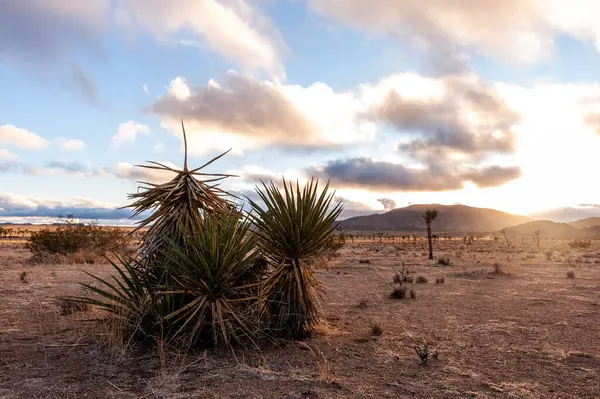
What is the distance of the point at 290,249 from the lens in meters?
7.62

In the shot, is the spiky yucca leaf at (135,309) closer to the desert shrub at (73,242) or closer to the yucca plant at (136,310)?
the yucca plant at (136,310)

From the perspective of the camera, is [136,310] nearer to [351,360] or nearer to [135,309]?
[135,309]

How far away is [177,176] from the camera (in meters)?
8.04

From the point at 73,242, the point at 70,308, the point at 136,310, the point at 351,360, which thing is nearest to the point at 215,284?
the point at 136,310

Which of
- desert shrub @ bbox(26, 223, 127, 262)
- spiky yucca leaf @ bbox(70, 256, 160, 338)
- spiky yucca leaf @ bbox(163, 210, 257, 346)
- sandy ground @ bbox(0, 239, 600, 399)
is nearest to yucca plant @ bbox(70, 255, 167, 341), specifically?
spiky yucca leaf @ bbox(70, 256, 160, 338)

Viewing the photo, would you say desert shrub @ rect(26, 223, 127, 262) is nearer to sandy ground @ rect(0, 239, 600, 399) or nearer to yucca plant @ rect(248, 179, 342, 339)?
sandy ground @ rect(0, 239, 600, 399)

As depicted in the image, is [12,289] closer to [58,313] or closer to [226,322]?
[58,313]

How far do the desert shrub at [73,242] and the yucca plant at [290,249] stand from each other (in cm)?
2067


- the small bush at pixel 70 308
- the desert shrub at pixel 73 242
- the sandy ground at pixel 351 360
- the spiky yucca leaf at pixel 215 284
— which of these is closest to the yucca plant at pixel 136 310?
the spiky yucca leaf at pixel 215 284

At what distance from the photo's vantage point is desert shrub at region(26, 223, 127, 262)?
26205mm

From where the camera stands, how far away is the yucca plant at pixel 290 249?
7.57 meters

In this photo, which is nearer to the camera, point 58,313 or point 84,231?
point 58,313

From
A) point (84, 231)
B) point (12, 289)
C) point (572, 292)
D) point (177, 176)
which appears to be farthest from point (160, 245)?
point (84, 231)

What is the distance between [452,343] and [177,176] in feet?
19.5
